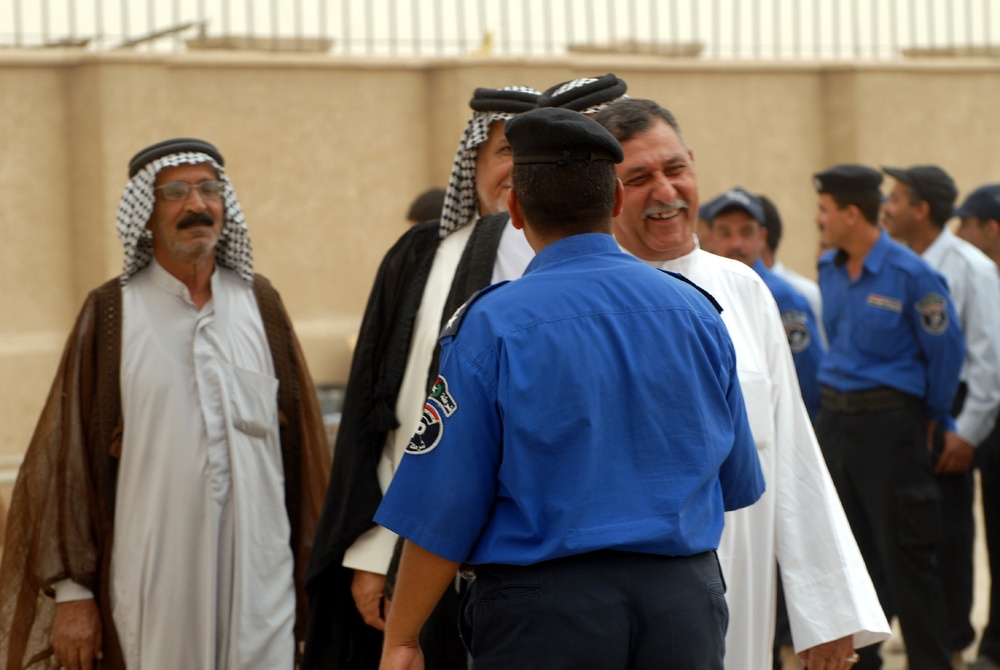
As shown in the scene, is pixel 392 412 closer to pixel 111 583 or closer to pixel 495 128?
pixel 495 128

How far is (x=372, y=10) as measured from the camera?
11.1m

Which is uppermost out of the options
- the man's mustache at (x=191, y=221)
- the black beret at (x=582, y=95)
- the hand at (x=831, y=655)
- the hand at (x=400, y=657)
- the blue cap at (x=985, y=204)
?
the black beret at (x=582, y=95)

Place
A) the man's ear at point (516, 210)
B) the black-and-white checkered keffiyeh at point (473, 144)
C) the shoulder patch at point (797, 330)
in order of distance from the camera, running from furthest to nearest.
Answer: the shoulder patch at point (797, 330), the black-and-white checkered keffiyeh at point (473, 144), the man's ear at point (516, 210)

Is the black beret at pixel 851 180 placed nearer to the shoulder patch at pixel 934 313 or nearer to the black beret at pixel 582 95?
the shoulder patch at pixel 934 313

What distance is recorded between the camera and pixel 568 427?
8.13 ft

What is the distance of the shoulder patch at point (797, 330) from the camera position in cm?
673

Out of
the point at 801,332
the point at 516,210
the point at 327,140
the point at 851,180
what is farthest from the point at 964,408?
the point at 327,140

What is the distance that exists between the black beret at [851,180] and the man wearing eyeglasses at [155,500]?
319 centimetres

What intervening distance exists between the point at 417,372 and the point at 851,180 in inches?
136

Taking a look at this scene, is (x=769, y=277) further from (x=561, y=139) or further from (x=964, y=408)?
(x=561, y=139)

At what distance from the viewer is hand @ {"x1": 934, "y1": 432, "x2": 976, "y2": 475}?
20.6ft

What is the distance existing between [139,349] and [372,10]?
731 centimetres

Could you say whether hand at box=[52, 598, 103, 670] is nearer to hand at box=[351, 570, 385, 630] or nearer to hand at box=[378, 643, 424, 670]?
hand at box=[351, 570, 385, 630]

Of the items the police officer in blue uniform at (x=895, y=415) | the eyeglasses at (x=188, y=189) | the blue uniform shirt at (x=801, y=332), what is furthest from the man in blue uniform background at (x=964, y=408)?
the eyeglasses at (x=188, y=189)
